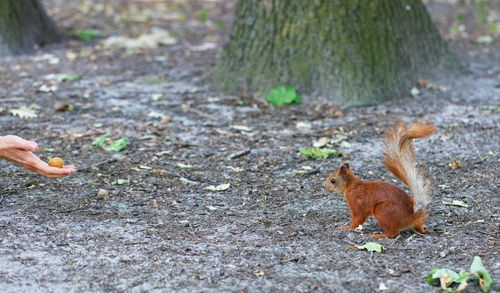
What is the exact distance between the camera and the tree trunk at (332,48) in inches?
220

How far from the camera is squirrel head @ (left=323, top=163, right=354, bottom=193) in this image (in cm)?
333

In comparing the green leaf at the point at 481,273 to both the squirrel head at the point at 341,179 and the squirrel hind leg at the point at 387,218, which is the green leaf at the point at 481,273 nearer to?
the squirrel hind leg at the point at 387,218

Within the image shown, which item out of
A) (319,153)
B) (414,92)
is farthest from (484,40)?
(319,153)

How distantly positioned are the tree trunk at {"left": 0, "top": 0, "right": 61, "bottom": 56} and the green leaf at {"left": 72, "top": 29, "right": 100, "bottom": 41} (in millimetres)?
536

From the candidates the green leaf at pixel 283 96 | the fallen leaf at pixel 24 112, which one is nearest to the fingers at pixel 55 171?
the fallen leaf at pixel 24 112

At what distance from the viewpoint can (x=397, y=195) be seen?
3143 millimetres

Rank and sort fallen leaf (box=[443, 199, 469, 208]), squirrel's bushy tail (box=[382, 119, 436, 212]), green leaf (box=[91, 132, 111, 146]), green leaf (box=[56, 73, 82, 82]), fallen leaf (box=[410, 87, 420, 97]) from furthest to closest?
green leaf (box=[56, 73, 82, 82]) → fallen leaf (box=[410, 87, 420, 97]) → green leaf (box=[91, 132, 111, 146]) → fallen leaf (box=[443, 199, 469, 208]) → squirrel's bushy tail (box=[382, 119, 436, 212])

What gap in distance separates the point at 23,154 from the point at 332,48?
3.29m

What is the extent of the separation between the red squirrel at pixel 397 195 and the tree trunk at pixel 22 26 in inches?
219

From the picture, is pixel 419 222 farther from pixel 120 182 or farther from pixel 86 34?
pixel 86 34

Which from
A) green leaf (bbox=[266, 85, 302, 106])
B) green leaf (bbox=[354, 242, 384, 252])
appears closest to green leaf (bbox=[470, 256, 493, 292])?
green leaf (bbox=[354, 242, 384, 252])

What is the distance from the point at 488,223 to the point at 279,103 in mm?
2730

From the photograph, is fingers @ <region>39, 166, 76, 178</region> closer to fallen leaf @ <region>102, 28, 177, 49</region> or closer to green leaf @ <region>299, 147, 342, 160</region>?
green leaf @ <region>299, 147, 342, 160</region>

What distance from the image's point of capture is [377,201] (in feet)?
10.4
